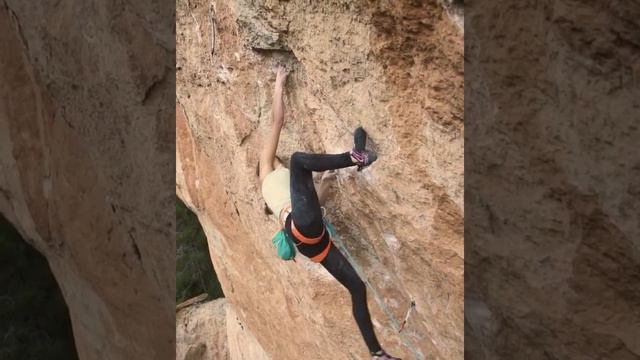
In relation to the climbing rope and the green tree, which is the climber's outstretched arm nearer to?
the climbing rope

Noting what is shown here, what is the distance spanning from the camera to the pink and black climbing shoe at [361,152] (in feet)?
4.47

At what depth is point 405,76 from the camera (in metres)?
1.24

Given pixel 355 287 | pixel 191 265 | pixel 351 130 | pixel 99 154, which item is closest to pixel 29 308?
pixel 191 265

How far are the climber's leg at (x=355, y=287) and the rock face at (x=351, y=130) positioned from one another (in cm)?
4

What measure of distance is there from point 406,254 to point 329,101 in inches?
14.5

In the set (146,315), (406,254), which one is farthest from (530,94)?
(146,315)

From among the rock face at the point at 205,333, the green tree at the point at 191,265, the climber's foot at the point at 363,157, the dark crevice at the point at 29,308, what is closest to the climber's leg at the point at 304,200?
the climber's foot at the point at 363,157

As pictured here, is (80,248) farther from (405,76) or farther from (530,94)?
(530,94)

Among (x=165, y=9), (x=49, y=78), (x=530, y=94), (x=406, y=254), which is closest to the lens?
(x=530, y=94)

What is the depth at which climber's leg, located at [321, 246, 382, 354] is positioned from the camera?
153cm

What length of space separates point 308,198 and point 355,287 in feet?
0.85

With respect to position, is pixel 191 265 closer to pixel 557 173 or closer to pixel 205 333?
pixel 205 333

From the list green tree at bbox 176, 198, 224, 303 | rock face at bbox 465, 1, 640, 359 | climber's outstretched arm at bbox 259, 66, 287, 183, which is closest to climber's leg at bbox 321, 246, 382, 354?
climber's outstretched arm at bbox 259, 66, 287, 183

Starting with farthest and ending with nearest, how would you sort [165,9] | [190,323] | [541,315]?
[190,323]
[165,9]
[541,315]
